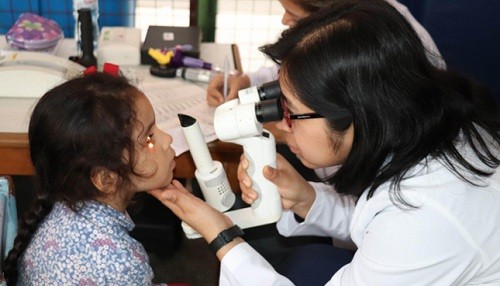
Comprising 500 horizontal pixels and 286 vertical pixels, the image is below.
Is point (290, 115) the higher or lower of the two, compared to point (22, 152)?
higher

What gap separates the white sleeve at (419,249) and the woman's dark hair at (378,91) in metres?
0.06

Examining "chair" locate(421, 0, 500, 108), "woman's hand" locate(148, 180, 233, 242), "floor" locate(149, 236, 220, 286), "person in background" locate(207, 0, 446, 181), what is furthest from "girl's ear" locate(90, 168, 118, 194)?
"chair" locate(421, 0, 500, 108)

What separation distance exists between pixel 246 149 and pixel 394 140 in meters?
0.37

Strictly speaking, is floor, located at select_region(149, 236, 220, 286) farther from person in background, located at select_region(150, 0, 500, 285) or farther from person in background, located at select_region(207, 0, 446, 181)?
person in background, located at select_region(150, 0, 500, 285)

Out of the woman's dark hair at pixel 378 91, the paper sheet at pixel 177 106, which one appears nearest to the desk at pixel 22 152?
the paper sheet at pixel 177 106

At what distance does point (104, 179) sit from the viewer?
43.3 inches

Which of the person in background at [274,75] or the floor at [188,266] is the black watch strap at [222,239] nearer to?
the person in background at [274,75]

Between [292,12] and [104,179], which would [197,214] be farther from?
[292,12]

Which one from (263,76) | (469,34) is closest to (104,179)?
(263,76)

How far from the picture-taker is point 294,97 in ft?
3.12

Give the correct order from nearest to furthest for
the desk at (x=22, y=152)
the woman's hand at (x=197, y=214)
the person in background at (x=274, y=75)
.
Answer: the woman's hand at (x=197, y=214) → the desk at (x=22, y=152) → the person in background at (x=274, y=75)

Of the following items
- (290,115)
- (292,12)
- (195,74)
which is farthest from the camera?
(195,74)

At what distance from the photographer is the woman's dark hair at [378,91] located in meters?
0.88

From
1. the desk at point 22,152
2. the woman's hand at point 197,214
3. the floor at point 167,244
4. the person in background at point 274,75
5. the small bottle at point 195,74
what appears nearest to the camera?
the woman's hand at point 197,214
